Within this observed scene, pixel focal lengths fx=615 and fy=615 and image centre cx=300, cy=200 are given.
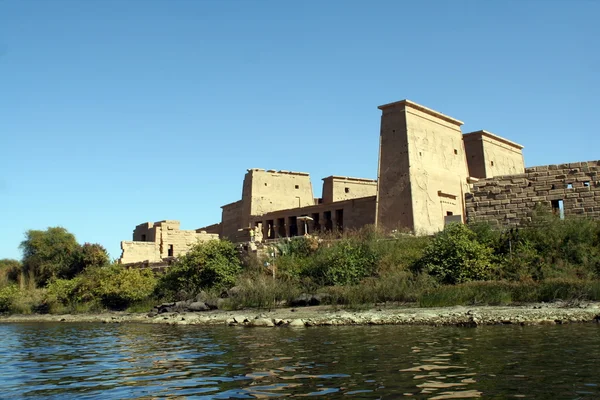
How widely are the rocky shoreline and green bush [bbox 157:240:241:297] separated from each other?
360 centimetres

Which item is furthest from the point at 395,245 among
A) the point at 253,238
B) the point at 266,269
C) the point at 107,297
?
the point at 107,297

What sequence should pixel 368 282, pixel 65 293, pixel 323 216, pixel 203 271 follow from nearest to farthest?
1. pixel 368 282
2. pixel 203 271
3. pixel 65 293
4. pixel 323 216

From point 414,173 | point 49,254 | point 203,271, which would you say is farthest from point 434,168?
point 49,254

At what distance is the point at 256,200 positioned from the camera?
1425 inches

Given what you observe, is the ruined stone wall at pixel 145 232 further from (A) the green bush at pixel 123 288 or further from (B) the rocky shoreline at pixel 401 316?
(B) the rocky shoreline at pixel 401 316

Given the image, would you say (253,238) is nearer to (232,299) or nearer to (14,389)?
(232,299)

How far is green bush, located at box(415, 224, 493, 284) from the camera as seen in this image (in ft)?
59.8

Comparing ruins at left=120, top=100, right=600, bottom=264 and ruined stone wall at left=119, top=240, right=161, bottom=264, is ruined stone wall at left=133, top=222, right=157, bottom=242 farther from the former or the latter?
ruined stone wall at left=119, top=240, right=161, bottom=264

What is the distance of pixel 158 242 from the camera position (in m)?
36.3

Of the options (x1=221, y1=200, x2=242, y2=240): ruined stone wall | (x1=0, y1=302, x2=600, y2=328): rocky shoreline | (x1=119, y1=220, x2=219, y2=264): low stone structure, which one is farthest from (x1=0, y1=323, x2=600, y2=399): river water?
(x1=221, y1=200, x2=242, y2=240): ruined stone wall

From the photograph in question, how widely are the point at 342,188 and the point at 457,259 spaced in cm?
1873

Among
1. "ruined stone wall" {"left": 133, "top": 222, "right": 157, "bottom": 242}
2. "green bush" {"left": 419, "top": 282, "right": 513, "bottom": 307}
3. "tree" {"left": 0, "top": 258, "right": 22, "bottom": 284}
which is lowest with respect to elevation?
"green bush" {"left": 419, "top": 282, "right": 513, "bottom": 307}

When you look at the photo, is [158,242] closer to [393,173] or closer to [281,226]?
[281,226]

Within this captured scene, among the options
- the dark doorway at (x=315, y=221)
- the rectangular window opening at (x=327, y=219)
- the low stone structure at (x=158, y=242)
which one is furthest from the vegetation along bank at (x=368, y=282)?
the dark doorway at (x=315, y=221)
